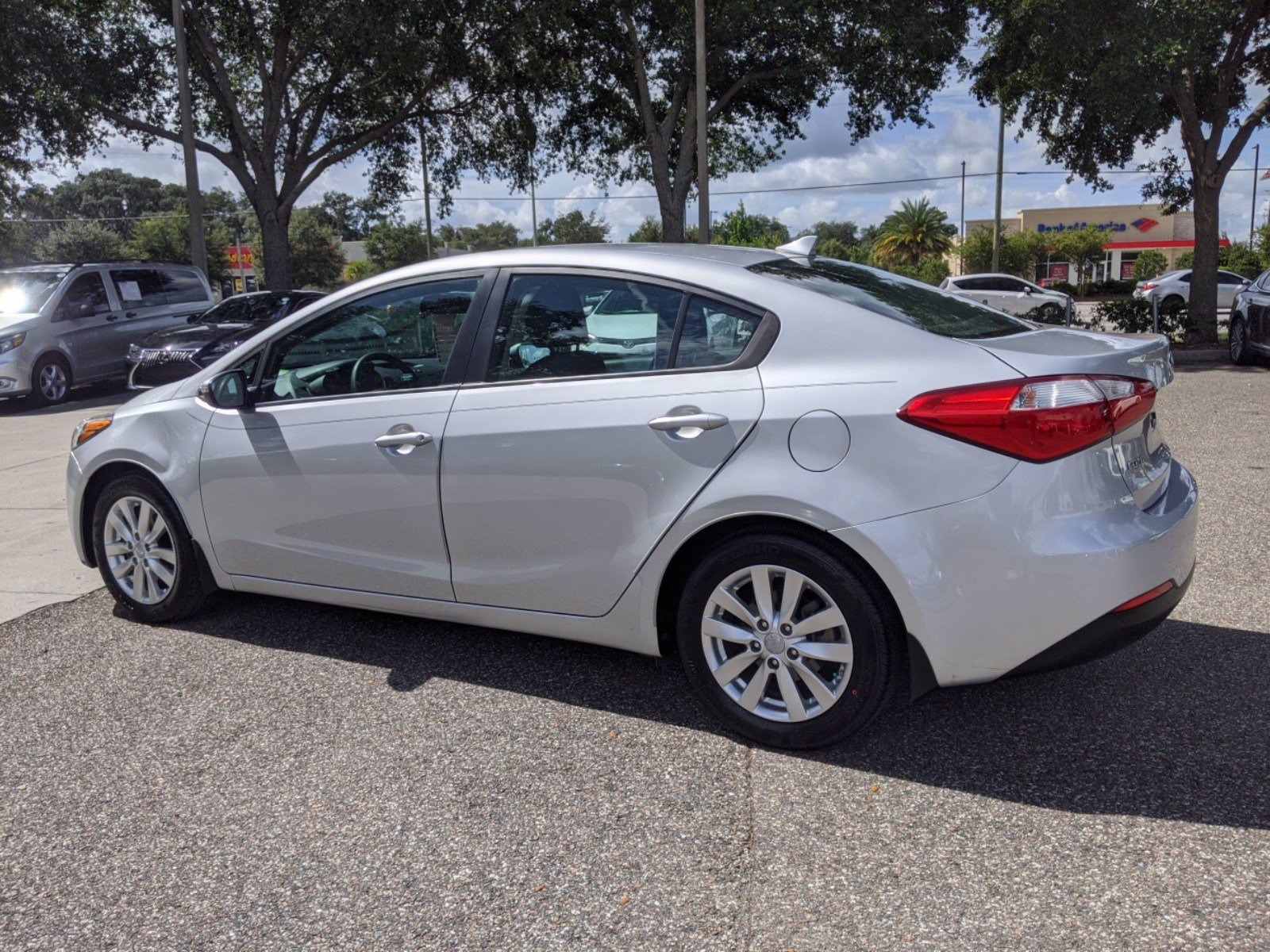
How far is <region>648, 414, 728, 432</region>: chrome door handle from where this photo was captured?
10.6 ft

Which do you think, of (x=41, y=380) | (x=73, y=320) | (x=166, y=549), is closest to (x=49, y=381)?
(x=41, y=380)

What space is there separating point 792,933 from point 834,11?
20.6 metres

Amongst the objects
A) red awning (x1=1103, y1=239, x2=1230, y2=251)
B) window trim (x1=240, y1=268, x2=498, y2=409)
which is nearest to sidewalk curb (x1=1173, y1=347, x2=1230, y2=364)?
window trim (x1=240, y1=268, x2=498, y2=409)

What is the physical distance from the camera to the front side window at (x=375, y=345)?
3.91m

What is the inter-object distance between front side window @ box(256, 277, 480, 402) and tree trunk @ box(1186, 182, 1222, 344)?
1650cm

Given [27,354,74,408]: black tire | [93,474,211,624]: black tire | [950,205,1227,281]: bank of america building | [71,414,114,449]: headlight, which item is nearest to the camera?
[93,474,211,624]: black tire

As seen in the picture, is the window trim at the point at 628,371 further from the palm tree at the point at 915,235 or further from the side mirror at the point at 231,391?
the palm tree at the point at 915,235

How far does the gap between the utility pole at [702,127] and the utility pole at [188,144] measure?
9235 mm

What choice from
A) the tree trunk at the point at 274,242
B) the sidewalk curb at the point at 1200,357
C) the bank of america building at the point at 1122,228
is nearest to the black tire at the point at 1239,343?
the sidewalk curb at the point at 1200,357

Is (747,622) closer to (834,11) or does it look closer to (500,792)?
(500,792)

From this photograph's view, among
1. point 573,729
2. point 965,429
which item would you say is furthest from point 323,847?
point 965,429

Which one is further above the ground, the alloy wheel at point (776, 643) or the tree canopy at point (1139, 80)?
the tree canopy at point (1139, 80)

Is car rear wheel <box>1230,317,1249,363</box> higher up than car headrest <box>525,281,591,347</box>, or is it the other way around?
car headrest <box>525,281,591,347</box>

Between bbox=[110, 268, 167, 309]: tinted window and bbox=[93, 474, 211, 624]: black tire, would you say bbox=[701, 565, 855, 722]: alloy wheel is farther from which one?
bbox=[110, 268, 167, 309]: tinted window
